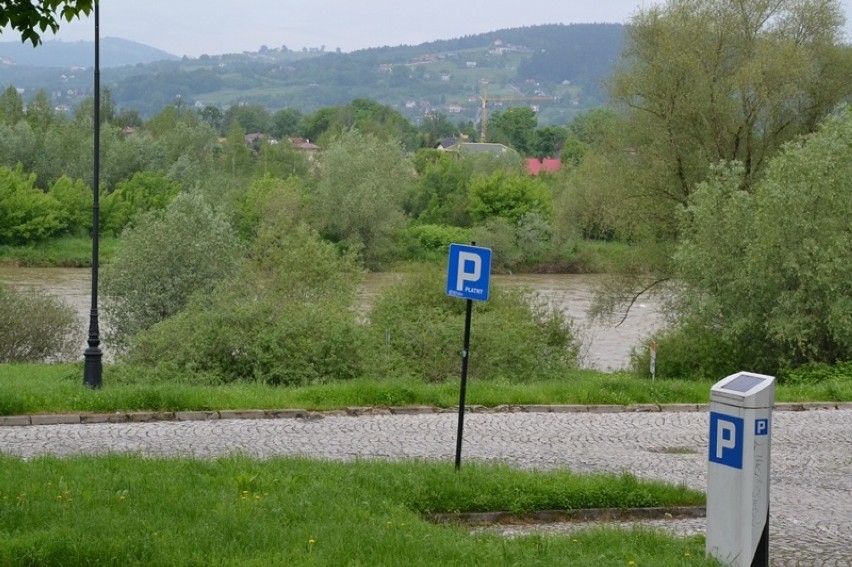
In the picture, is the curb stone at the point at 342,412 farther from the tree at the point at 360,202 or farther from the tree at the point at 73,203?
the tree at the point at 73,203

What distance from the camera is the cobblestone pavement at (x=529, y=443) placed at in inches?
538

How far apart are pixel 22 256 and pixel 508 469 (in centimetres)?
6520

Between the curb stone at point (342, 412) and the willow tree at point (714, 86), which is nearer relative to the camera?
the curb stone at point (342, 412)

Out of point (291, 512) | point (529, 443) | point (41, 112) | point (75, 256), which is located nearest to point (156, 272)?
point (529, 443)

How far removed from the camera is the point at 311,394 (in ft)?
60.8

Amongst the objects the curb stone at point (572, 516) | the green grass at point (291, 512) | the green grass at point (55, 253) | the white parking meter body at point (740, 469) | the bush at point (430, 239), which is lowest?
the green grass at point (55, 253)

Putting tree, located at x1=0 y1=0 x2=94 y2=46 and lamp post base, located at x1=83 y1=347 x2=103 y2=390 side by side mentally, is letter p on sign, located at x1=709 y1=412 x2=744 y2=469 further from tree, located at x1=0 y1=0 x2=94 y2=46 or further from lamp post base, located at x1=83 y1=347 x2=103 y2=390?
lamp post base, located at x1=83 y1=347 x2=103 y2=390

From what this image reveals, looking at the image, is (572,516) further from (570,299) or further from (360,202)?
(360,202)

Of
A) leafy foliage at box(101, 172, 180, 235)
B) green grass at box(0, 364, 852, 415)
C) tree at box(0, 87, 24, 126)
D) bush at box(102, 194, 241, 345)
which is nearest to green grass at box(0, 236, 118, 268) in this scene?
leafy foliage at box(101, 172, 180, 235)

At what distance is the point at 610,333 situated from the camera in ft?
149

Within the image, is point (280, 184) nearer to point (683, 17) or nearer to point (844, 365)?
point (683, 17)

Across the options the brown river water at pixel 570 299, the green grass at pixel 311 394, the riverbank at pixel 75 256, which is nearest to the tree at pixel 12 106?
the riverbank at pixel 75 256

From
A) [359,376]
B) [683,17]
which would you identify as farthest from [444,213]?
[359,376]

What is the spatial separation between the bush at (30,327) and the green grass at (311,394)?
11.5 meters
